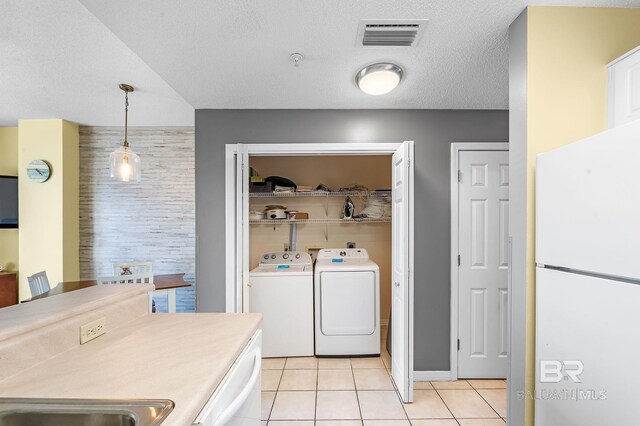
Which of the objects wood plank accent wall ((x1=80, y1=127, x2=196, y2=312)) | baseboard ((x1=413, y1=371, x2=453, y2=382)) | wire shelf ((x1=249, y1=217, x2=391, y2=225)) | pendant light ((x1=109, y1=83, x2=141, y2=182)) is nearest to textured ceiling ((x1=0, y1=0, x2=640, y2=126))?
pendant light ((x1=109, y1=83, x2=141, y2=182))

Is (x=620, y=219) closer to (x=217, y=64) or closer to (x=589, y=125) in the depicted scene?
(x=589, y=125)

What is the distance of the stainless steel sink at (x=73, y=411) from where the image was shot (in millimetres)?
752

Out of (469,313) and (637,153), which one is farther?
(469,313)

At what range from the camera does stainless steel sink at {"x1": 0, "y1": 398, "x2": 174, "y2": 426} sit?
752 mm

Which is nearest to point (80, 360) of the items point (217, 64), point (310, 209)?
point (217, 64)

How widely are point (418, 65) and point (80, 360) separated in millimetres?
2202

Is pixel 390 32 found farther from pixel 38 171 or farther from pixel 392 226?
pixel 38 171

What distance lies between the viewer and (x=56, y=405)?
30.0 inches

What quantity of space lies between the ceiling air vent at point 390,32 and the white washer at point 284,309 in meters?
2.23

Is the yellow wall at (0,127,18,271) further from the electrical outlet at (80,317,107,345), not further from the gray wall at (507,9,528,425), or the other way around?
the gray wall at (507,9,528,425)

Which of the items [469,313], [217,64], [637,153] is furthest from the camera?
[469,313]

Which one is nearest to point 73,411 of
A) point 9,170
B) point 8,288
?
point 8,288

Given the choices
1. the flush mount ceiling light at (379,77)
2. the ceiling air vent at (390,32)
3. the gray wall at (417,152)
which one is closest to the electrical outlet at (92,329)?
the gray wall at (417,152)

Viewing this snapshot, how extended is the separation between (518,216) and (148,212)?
156 inches
